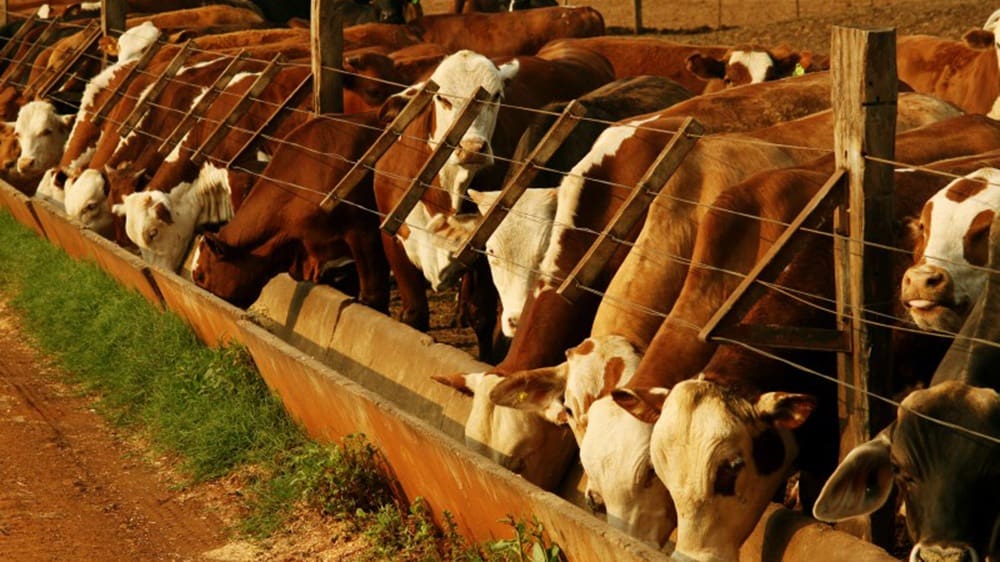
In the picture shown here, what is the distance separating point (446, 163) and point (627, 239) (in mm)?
2100

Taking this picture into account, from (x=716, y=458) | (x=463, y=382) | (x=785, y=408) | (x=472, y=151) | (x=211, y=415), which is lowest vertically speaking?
(x=211, y=415)

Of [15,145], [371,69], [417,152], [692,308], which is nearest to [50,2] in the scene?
[15,145]


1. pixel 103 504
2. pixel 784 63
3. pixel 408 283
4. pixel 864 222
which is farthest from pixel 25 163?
pixel 864 222

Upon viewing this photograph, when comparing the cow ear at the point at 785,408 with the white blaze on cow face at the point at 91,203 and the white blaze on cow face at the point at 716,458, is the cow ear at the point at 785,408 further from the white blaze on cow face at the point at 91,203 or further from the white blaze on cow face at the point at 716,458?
the white blaze on cow face at the point at 91,203

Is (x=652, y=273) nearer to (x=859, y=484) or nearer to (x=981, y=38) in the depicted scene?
(x=859, y=484)

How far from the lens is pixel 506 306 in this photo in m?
7.86

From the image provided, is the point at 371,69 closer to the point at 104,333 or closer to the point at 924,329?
the point at 104,333

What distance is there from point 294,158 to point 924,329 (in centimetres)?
549

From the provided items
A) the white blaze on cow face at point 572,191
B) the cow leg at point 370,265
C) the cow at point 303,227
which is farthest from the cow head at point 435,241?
the white blaze on cow face at point 572,191

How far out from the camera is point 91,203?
12516mm

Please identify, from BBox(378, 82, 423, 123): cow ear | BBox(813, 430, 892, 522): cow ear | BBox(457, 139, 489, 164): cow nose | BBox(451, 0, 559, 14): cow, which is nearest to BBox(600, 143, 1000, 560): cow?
BBox(813, 430, 892, 522): cow ear

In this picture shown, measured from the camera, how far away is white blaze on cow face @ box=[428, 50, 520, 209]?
29.3 feet

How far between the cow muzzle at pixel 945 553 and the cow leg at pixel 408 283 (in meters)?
5.36

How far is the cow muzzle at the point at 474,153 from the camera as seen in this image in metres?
8.86
